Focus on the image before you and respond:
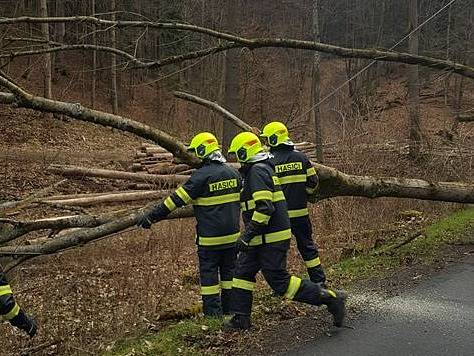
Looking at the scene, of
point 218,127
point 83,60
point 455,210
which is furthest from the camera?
point 83,60

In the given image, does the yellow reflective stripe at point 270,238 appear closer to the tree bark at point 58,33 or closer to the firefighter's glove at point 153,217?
the firefighter's glove at point 153,217

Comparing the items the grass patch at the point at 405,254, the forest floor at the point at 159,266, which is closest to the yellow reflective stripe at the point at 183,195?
the forest floor at the point at 159,266

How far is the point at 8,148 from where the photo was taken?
18828 mm

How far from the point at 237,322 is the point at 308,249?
1.56 meters

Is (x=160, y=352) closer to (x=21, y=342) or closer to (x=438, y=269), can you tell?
(x=21, y=342)

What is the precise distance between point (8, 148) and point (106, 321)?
13643 millimetres

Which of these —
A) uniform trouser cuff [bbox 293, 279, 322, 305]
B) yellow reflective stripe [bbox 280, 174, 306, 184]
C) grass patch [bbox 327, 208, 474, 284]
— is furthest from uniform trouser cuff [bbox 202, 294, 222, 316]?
grass patch [bbox 327, 208, 474, 284]

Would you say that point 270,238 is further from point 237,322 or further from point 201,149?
point 201,149

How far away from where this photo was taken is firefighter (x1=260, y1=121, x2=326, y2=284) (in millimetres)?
6348

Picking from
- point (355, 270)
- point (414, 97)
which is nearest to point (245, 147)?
point (355, 270)

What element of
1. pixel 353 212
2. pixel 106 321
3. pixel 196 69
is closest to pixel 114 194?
pixel 353 212

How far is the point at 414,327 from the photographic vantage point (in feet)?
17.4

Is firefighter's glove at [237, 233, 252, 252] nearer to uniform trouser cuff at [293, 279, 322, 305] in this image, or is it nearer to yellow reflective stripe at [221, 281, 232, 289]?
uniform trouser cuff at [293, 279, 322, 305]

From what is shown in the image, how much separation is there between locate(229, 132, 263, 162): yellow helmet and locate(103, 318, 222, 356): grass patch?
1.66 m
